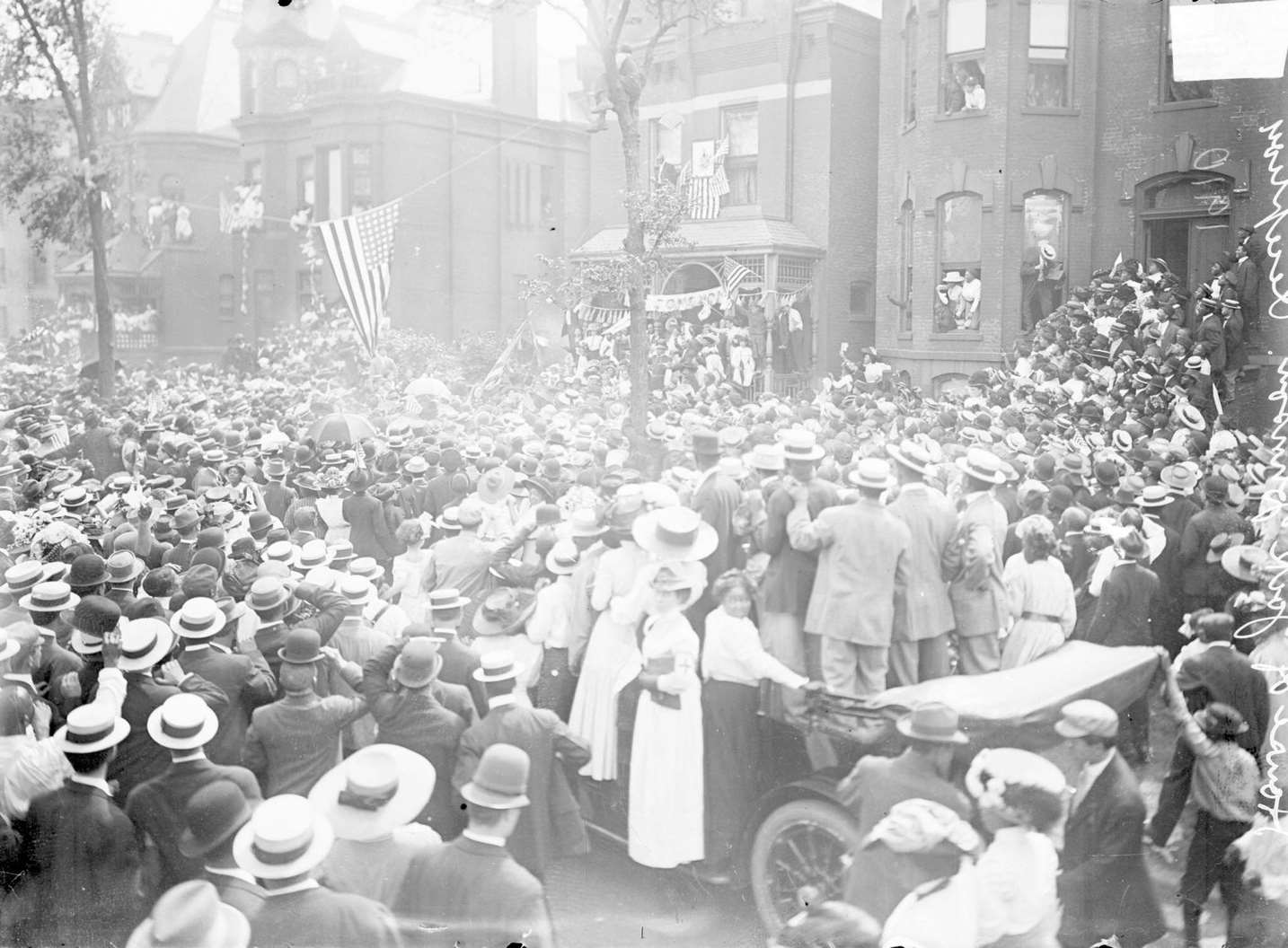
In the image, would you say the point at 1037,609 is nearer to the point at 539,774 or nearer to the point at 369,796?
the point at 539,774

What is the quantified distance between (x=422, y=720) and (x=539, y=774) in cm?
72

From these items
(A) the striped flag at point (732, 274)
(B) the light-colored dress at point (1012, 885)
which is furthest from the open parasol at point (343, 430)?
(B) the light-colored dress at point (1012, 885)

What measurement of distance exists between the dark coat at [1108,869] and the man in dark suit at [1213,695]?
25 cm

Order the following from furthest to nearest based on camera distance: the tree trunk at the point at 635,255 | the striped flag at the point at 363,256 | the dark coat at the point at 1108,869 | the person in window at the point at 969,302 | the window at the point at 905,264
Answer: the window at the point at 905,264 < the person in window at the point at 969,302 < the striped flag at the point at 363,256 < the tree trunk at the point at 635,255 < the dark coat at the point at 1108,869

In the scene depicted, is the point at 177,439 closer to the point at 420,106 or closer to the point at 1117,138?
the point at 420,106

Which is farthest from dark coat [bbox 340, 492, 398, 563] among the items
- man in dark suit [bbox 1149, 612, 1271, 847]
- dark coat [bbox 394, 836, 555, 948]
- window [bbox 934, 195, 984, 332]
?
man in dark suit [bbox 1149, 612, 1271, 847]

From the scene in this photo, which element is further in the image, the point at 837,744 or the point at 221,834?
the point at 837,744

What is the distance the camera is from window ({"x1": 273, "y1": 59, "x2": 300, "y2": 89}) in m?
9.68

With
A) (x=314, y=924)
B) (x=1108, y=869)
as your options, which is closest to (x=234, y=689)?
(x=314, y=924)

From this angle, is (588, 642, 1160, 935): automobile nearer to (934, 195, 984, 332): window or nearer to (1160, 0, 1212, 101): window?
(1160, 0, 1212, 101): window

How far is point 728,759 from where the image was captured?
5.98 metres

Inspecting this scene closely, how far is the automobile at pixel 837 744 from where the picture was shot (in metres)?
5.46

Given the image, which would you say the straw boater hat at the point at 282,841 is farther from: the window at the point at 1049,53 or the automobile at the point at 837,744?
the window at the point at 1049,53

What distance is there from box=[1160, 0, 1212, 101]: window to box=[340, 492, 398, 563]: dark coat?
7.25 metres
